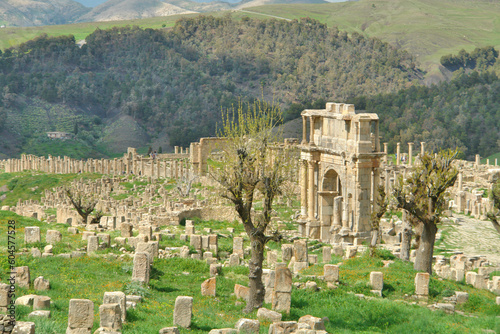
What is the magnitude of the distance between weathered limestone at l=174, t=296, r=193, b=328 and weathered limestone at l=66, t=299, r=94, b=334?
2.19 metres

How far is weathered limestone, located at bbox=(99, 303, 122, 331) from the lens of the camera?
15453 mm

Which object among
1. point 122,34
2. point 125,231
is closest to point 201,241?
point 125,231

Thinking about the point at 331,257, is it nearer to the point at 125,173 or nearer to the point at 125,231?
the point at 125,231

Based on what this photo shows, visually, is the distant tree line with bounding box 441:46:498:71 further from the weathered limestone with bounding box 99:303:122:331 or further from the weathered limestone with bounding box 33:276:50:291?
the weathered limestone with bounding box 99:303:122:331

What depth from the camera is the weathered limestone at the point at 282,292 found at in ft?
62.0

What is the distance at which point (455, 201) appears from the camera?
47094 millimetres

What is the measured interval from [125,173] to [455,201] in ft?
100

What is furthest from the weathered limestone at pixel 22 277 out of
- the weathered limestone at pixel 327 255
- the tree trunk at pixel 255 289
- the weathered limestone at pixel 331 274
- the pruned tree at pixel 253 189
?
the weathered limestone at pixel 327 255

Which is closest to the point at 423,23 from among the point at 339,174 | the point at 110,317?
the point at 339,174

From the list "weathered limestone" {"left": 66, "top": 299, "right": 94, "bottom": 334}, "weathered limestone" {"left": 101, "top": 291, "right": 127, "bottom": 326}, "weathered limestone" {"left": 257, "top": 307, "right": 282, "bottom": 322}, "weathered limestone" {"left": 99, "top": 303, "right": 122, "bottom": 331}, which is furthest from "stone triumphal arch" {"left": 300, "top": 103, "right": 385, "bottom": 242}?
"weathered limestone" {"left": 66, "top": 299, "right": 94, "bottom": 334}

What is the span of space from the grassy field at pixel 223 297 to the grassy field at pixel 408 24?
127 meters

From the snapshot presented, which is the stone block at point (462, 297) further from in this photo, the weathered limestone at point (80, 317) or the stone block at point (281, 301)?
the weathered limestone at point (80, 317)

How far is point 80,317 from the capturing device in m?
15.0

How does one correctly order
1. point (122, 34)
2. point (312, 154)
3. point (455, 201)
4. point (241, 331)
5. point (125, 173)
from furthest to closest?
point (122, 34), point (125, 173), point (455, 201), point (312, 154), point (241, 331)
